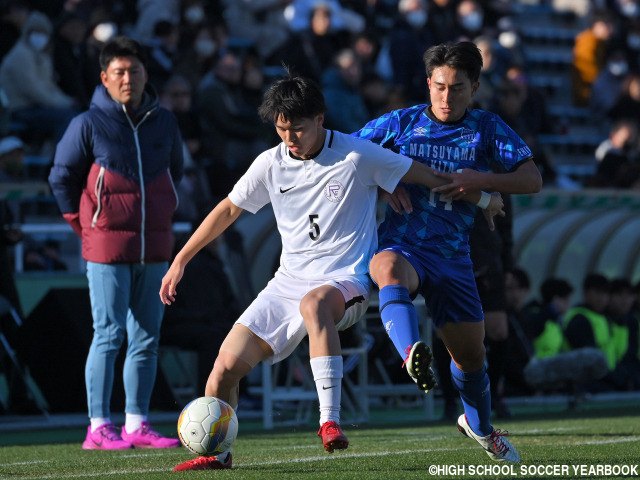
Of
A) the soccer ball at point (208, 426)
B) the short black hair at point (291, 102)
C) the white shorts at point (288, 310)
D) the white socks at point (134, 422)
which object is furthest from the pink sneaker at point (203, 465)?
the white socks at point (134, 422)

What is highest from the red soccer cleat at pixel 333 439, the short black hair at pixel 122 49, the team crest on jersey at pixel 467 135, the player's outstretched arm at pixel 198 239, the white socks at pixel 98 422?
the short black hair at pixel 122 49

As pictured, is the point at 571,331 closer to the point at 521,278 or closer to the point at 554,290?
the point at 554,290

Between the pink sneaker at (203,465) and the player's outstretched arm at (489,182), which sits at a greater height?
the player's outstretched arm at (489,182)

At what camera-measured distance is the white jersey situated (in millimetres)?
6496

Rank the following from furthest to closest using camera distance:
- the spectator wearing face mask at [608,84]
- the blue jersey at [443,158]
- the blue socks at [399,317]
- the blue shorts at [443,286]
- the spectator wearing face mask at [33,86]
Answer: the spectator wearing face mask at [608,84] < the spectator wearing face mask at [33,86] < the blue jersey at [443,158] < the blue shorts at [443,286] < the blue socks at [399,317]

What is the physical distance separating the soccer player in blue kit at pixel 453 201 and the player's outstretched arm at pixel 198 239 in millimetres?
808

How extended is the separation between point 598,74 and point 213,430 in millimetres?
18821

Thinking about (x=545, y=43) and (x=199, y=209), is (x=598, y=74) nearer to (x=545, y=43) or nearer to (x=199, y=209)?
(x=545, y=43)

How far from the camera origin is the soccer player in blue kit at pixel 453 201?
260 inches

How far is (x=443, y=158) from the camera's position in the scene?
6.80 metres

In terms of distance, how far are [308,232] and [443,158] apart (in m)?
0.88

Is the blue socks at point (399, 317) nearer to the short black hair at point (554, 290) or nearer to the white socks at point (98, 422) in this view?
the white socks at point (98, 422)

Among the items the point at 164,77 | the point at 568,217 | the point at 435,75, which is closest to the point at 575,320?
the point at 568,217

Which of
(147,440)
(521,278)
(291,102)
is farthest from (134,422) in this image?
(521,278)
